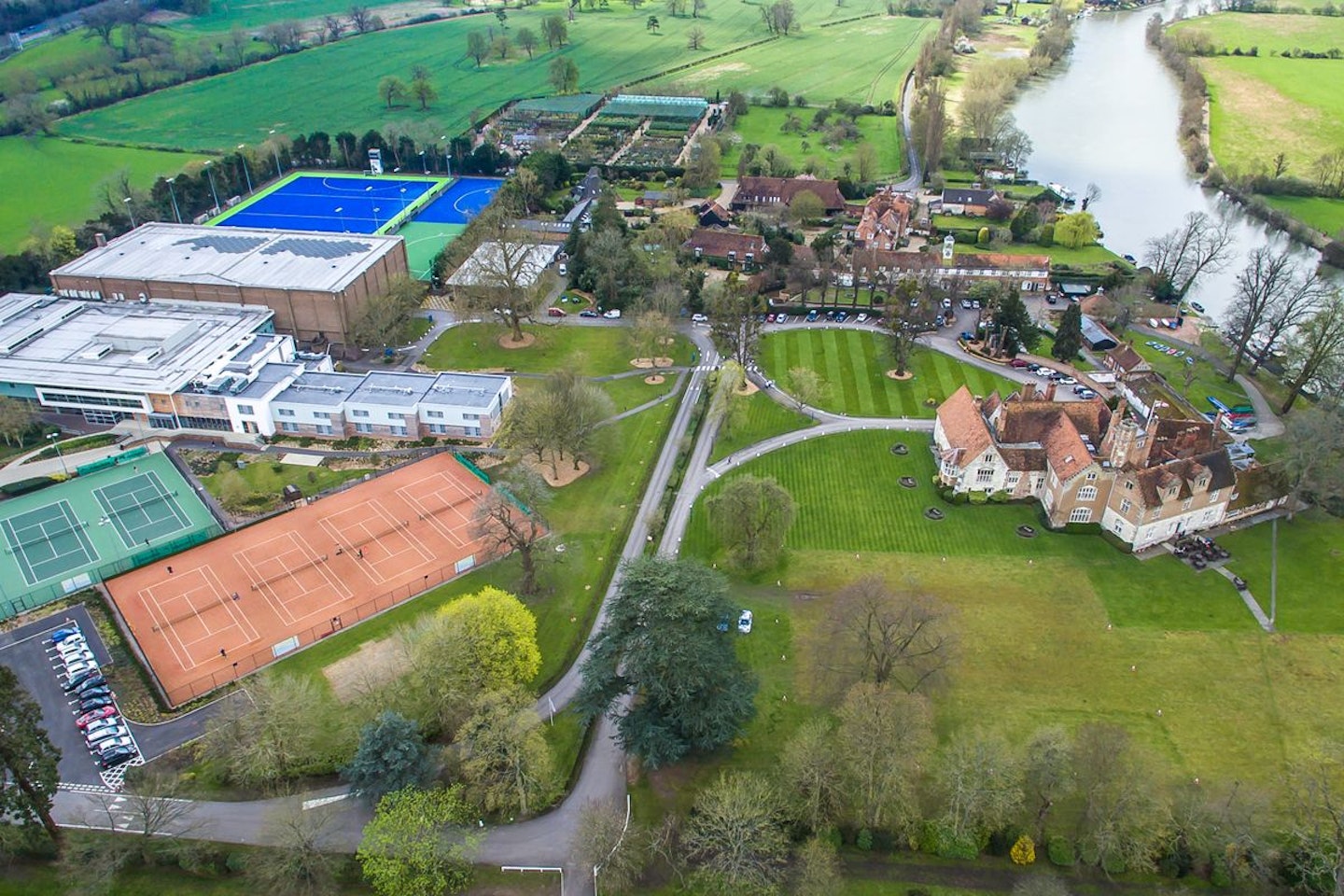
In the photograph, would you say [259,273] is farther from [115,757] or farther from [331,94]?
[331,94]

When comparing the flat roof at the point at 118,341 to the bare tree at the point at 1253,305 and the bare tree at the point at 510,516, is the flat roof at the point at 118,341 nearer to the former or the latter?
the bare tree at the point at 510,516

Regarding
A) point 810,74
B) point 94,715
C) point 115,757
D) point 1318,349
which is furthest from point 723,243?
point 810,74

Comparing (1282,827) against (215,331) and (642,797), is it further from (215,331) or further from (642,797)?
(215,331)

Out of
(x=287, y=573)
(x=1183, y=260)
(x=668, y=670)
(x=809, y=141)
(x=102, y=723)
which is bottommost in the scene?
(x=287, y=573)

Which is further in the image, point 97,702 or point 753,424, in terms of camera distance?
point 753,424

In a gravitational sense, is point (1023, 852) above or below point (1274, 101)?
below

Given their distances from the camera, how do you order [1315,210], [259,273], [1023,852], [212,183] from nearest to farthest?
[1023,852]
[259,273]
[1315,210]
[212,183]
